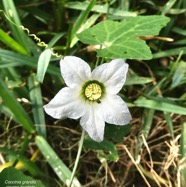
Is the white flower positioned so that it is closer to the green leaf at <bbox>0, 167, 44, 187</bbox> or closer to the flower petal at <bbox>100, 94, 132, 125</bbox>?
the flower petal at <bbox>100, 94, 132, 125</bbox>

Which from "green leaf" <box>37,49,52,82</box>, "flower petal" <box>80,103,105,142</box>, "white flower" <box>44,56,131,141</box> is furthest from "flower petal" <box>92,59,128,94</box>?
"green leaf" <box>37,49,52,82</box>

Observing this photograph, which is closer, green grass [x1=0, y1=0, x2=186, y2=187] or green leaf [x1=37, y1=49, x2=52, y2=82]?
green leaf [x1=37, y1=49, x2=52, y2=82]

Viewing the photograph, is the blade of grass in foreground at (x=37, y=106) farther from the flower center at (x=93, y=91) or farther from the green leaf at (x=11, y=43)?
the flower center at (x=93, y=91)

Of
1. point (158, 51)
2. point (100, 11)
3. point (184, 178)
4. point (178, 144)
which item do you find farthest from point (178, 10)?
point (184, 178)

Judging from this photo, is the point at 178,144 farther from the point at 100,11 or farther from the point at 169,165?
the point at 100,11

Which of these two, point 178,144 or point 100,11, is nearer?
point 178,144

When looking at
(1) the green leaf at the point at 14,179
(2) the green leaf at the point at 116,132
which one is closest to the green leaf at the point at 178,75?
(2) the green leaf at the point at 116,132
